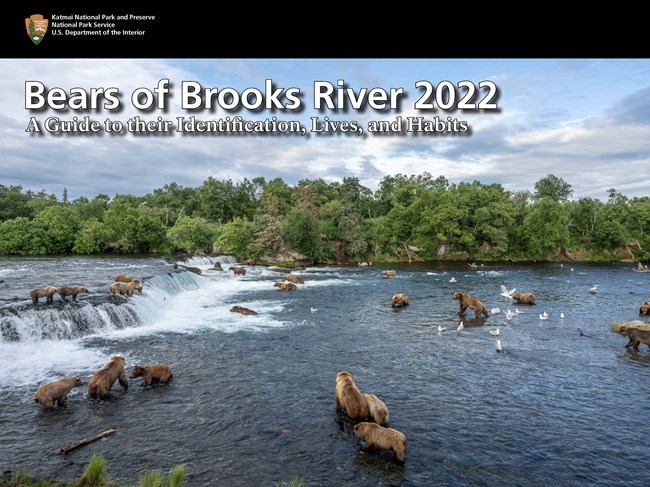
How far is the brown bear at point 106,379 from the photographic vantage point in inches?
444

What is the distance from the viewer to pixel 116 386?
40.4 feet

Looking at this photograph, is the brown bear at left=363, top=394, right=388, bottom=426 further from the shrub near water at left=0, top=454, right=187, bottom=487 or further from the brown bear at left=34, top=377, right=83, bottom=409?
the brown bear at left=34, top=377, right=83, bottom=409

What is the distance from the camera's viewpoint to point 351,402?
10.5m

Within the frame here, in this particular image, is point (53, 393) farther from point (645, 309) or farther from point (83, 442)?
point (645, 309)

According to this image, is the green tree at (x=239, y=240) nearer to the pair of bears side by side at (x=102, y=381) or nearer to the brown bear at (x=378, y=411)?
the pair of bears side by side at (x=102, y=381)

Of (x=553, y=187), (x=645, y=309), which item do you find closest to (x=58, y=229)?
(x=645, y=309)

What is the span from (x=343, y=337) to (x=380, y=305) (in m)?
8.27

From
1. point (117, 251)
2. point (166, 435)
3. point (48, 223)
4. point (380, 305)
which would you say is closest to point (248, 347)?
point (166, 435)

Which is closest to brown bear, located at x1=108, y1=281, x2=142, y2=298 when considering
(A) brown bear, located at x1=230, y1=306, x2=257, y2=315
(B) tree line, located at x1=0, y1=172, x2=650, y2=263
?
(A) brown bear, located at x1=230, y1=306, x2=257, y2=315

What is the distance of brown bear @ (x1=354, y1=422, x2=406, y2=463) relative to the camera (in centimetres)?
860
